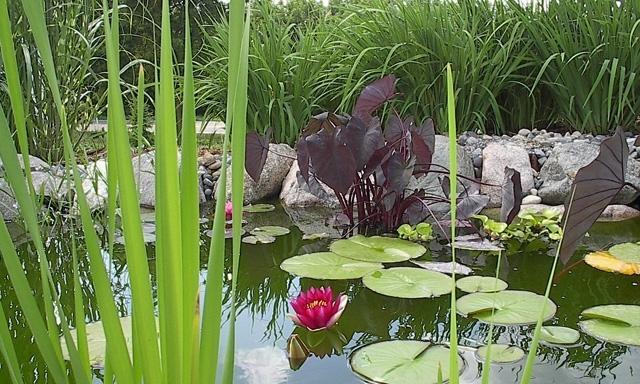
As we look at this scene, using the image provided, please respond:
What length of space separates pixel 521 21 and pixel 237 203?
10.4ft

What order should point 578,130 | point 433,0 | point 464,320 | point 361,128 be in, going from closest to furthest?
point 464,320, point 361,128, point 578,130, point 433,0

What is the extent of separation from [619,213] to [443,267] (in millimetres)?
1005

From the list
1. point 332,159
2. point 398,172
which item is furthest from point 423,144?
point 332,159

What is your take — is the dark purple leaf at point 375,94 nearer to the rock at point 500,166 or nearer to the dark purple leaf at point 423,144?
the dark purple leaf at point 423,144

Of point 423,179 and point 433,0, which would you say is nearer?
point 423,179

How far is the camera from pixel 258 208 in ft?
8.13

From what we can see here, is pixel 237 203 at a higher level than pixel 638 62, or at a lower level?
lower

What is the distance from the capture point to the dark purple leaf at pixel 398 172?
178cm

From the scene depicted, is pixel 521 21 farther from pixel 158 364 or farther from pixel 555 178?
pixel 158 364

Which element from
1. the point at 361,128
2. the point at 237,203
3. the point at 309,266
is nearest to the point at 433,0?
the point at 361,128

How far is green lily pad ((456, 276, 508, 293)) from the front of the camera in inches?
52.9

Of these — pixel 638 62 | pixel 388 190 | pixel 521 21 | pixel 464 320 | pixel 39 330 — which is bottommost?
pixel 464 320

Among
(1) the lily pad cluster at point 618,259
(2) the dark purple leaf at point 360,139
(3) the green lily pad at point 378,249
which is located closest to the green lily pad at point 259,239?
(3) the green lily pad at point 378,249

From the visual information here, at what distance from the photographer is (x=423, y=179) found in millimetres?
2441
